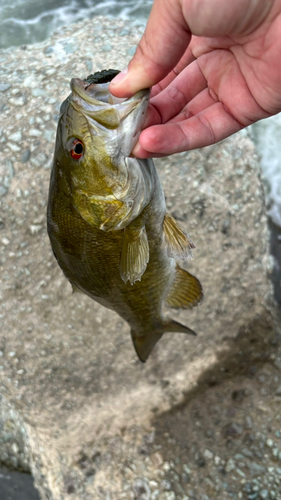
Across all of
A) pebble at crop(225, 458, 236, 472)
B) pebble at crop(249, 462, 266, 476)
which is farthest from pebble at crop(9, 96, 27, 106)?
pebble at crop(249, 462, 266, 476)

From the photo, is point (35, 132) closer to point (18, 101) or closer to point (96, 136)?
point (18, 101)

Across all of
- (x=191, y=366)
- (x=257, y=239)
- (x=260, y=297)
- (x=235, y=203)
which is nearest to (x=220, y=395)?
(x=191, y=366)

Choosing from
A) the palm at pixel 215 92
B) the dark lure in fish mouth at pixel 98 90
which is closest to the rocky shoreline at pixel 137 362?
the palm at pixel 215 92

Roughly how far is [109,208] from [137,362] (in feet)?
6.34

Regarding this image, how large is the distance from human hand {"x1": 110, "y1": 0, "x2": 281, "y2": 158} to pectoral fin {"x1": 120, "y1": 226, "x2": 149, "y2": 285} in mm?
451

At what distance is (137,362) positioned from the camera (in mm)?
3416

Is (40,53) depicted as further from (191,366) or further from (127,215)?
(191,366)

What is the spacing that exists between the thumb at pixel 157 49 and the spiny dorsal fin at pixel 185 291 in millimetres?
1464

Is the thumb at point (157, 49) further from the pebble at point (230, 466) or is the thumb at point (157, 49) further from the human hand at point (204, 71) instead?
the pebble at point (230, 466)

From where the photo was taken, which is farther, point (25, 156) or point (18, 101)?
point (18, 101)

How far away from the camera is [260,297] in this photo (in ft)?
11.6

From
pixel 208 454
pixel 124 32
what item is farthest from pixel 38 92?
pixel 208 454

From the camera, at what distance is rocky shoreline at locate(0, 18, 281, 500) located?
314 centimetres

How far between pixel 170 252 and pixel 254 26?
1164 millimetres
